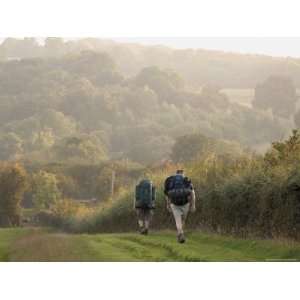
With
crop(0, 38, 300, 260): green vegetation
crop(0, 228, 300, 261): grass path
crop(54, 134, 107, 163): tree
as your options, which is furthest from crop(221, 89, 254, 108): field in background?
crop(0, 228, 300, 261): grass path

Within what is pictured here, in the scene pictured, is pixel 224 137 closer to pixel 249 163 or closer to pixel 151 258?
pixel 249 163

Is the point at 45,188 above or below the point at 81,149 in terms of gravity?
below

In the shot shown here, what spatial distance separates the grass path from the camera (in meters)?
33.2

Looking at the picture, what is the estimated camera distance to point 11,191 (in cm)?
5872

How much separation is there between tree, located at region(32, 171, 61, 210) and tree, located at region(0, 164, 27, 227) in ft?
3.25

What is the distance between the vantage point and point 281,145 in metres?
45.5

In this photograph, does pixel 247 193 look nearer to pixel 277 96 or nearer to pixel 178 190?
pixel 178 190

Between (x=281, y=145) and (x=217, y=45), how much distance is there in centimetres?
626

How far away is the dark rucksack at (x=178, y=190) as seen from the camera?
119ft

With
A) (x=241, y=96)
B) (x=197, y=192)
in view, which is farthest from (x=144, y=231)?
(x=241, y=96)

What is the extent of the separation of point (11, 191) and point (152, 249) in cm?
2393
